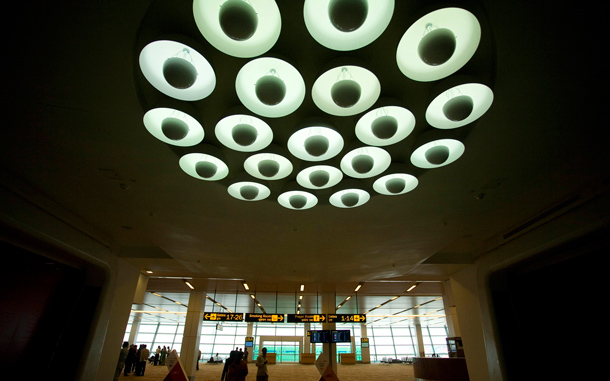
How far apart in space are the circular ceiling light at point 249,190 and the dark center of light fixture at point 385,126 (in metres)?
2.05

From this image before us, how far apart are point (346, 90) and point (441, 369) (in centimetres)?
1256

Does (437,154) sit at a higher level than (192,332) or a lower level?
higher

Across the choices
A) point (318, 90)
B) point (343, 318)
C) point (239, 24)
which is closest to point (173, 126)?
point (239, 24)

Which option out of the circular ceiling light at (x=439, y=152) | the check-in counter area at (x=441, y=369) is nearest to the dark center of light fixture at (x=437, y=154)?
the circular ceiling light at (x=439, y=152)

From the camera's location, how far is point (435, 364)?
11.6m

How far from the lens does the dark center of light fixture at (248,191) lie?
453cm

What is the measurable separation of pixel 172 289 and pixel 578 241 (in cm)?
1601

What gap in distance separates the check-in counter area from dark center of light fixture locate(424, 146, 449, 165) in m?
9.84

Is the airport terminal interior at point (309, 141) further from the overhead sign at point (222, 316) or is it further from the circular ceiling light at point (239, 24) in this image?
the overhead sign at point (222, 316)

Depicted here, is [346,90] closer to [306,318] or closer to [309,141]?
[309,141]

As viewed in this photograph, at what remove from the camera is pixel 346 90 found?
9.09 feet

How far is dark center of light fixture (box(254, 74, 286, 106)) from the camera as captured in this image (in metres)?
2.75

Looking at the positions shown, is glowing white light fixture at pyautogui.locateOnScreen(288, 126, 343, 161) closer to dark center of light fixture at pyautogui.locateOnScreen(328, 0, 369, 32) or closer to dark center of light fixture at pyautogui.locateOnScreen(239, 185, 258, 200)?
dark center of light fixture at pyautogui.locateOnScreen(239, 185, 258, 200)

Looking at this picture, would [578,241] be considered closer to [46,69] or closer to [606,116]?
[606,116]
